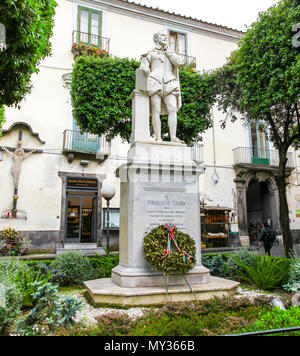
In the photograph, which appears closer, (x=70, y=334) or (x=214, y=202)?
(x=70, y=334)

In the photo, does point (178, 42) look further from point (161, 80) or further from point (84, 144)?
point (161, 80)

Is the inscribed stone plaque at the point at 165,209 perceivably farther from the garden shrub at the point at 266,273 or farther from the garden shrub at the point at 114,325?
the garden shrub at the point at 114,325

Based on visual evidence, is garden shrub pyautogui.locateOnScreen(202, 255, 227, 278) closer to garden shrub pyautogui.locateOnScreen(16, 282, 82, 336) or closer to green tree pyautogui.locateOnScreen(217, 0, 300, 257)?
green tree pyautogui.locateOnScreen(217, 0, 300, 257)

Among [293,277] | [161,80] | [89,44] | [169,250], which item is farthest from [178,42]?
[169,250]

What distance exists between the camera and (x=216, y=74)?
13.0 meters

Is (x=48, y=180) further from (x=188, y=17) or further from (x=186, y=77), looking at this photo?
(x=188, y=17)

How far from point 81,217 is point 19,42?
42.4 feet

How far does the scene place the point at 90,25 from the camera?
56.3 feet

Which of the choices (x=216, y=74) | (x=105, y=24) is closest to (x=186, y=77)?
(x=216, y=74)

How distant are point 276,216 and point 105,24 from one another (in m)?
16.6

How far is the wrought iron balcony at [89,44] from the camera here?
16.2m

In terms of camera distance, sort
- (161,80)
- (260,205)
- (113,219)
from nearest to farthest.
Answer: (161,80) → (113,219) → (260,205)

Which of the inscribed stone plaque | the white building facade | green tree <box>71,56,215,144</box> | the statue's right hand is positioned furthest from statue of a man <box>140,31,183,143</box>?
the white building facade

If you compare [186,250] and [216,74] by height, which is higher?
[216,74]
